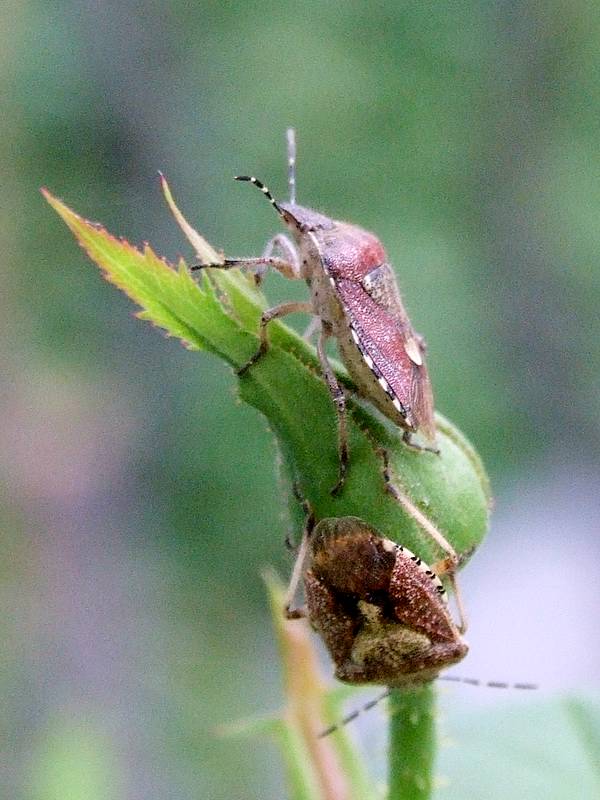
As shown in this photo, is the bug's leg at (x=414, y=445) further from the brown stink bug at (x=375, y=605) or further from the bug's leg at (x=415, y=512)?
the brown stink bug at (x=375, y=605)

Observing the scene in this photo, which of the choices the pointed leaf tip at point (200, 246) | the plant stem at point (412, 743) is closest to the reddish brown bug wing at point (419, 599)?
the plant stem at point (412, 743)

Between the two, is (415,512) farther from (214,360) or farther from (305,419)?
(214,360)

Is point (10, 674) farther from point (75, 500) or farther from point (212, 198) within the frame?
point (212, 198)

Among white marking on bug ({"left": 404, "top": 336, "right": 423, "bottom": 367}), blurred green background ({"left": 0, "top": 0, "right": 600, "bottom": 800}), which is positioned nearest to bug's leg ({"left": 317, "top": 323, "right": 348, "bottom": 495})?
white marking on bug ({"left": 404, "top": 336, "right": 423, "bottom": 367})

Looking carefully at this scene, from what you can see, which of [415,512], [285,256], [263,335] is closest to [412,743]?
[415,512]

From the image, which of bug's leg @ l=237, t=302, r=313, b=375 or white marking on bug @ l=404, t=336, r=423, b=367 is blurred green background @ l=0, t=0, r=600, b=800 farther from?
bug's leg @ l=237, t=302, r=313, b=375
